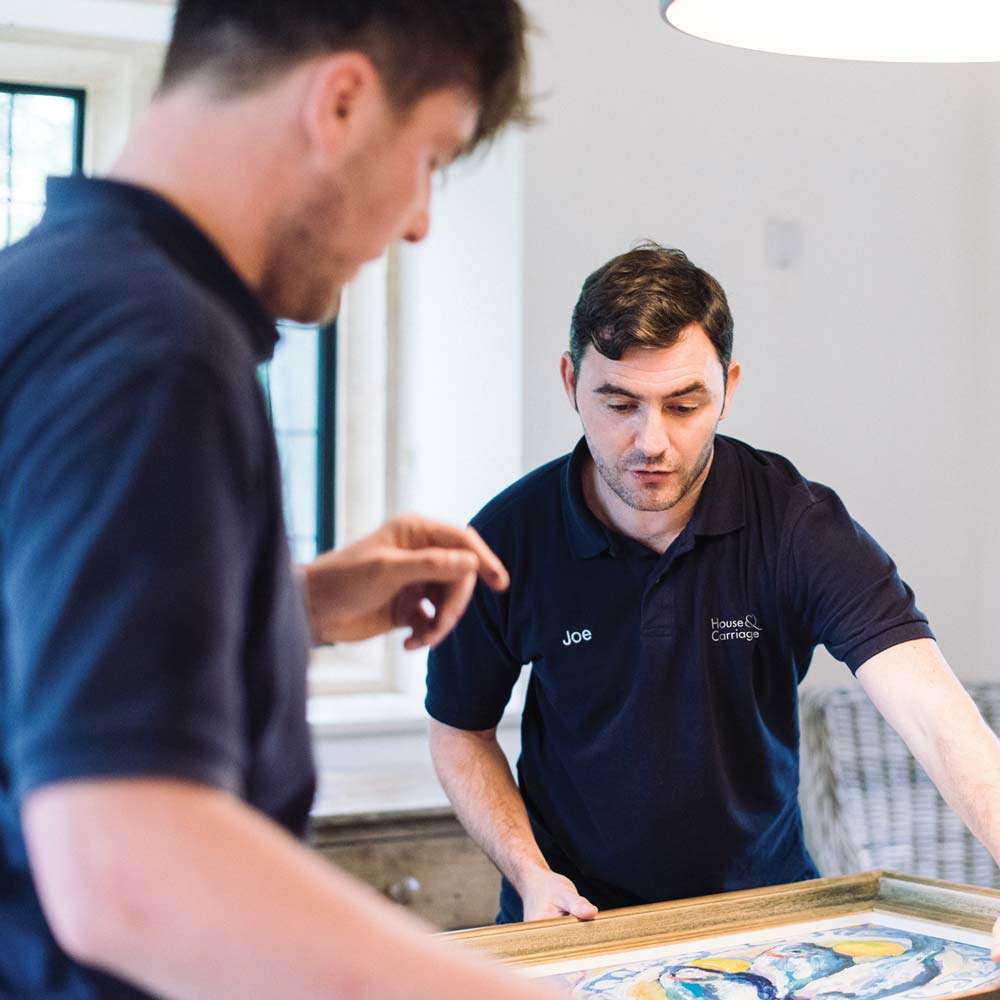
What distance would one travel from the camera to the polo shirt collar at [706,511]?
6.49 feet

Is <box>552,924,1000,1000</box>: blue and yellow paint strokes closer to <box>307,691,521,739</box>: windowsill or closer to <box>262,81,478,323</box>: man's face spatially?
<box>262,81,478,323</box>: man's face

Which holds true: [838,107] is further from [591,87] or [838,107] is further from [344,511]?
[344,511]

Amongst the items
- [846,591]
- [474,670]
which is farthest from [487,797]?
[846,591]

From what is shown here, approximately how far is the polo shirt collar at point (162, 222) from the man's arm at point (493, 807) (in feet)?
3.81

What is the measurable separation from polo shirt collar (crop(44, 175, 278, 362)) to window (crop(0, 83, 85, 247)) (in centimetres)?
252

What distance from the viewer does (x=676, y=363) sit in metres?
1.98

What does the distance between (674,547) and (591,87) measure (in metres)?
1.40

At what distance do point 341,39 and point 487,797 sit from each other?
4.74 ft

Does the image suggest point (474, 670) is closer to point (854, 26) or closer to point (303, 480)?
point (854, 26)

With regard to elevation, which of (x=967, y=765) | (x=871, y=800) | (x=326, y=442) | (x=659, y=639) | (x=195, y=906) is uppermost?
(x=326, y=442)

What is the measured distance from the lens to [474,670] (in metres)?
2.03

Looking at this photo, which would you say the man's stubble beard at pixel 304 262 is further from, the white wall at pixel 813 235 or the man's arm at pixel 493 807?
the white wall at pixel 813 235

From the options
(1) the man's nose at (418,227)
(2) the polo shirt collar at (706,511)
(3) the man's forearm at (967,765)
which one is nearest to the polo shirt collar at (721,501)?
(2) the polo shirt collar at (706,511)

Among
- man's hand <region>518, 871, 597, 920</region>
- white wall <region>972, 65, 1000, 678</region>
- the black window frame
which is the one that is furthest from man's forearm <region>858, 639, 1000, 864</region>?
the black window frame
